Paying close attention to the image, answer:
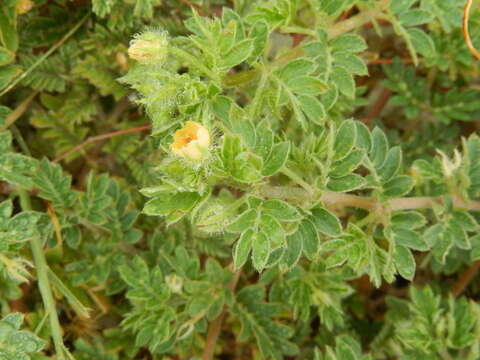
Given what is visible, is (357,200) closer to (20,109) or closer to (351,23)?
(351,23)

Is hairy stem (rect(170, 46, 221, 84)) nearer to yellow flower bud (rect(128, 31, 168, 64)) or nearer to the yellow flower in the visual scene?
yellow flower bud (rect(128, 31, 168, 64))

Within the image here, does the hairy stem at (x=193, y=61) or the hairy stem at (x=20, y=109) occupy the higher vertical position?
the hairy stem at (x=193, y=61)

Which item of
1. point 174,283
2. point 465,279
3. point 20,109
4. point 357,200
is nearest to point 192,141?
point 357,200

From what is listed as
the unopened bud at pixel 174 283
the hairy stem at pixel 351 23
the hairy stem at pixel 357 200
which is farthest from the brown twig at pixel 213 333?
the hairy stem at pixel 351 23

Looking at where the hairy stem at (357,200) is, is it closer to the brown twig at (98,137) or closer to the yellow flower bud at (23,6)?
the brown twig at (98,137)

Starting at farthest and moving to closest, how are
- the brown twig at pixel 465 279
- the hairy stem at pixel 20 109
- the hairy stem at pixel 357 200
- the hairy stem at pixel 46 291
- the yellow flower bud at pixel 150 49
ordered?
the brown twig at pixel 465 279, the hairy stem at pixel 20 109, the hairy stem at pixel 46 291, the hairy stem at pixel 357 200, the yellow flower bud at pixel 150 49

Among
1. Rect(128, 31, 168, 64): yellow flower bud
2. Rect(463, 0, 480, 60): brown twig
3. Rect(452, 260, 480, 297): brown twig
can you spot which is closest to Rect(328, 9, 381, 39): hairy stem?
Rect(463, 0, 480, 60): brown twig
